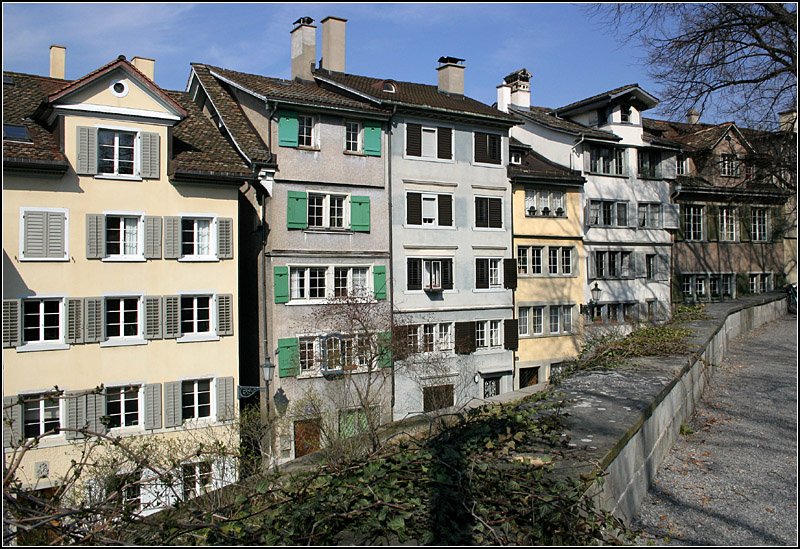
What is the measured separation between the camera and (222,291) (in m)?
24.7

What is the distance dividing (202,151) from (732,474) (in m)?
20.3

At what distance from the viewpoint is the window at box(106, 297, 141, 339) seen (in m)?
23.0

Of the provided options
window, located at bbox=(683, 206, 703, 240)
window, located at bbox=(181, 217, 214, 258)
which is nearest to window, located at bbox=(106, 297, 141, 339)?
window, located at bbox=(181, 217, 214, 258)

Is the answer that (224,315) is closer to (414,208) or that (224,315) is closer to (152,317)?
(152,317)

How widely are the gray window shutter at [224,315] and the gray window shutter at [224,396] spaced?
1480 millimetres

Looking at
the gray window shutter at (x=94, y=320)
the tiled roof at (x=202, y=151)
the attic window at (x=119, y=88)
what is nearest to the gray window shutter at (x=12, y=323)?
the gray window shutter at (x=94, y=320)

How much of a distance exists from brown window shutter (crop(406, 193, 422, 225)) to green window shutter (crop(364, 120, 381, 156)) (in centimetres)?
218

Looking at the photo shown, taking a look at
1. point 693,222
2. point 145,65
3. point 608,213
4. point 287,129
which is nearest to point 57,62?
point 145,65

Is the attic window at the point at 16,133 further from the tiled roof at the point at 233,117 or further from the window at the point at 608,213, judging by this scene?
the window at the point at 608,213

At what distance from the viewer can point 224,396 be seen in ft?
80.1

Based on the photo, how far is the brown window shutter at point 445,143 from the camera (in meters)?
31.2

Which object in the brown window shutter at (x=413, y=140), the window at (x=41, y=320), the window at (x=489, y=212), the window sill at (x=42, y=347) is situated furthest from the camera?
the window at (x=489, y=212)

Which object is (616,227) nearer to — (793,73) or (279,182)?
(279,182)

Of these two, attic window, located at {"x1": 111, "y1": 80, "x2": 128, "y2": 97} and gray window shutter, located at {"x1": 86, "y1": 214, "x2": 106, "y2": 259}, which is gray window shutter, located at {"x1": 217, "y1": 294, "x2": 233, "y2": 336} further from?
attic window, located at {"x1": 111, "y1": 80, "x2": 128, "y2": 97}
